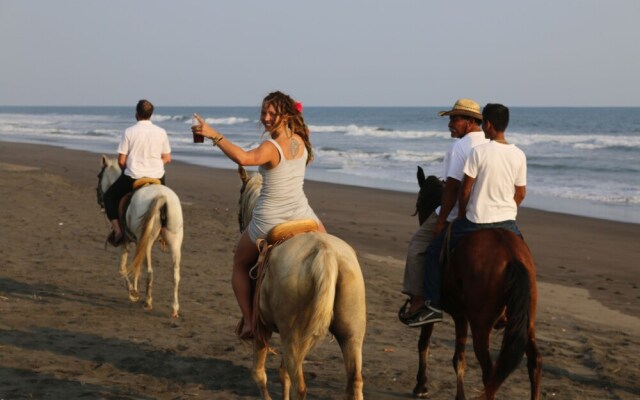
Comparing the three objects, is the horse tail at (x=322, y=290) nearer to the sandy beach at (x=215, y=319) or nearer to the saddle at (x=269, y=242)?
the saddle at (x=269, y=242)

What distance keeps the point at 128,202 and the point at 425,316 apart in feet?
15.0

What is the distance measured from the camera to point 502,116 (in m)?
6.17

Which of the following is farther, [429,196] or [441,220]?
[429,196]

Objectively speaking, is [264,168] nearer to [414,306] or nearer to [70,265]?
[414,306]

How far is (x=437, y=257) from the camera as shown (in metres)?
6.36

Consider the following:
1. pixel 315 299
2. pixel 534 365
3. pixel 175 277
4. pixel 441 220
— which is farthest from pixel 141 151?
pixel 534 365

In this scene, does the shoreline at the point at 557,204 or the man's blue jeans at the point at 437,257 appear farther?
the shoreline at the point at 557,204

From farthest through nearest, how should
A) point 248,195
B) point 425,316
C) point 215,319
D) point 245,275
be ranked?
point 215,319 < point 248,195 < point 425,316 < point 245,275

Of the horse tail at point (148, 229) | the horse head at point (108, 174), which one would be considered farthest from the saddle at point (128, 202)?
the horse head at point (108, 174)

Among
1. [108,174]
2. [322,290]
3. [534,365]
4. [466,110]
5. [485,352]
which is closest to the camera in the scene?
[322,290]

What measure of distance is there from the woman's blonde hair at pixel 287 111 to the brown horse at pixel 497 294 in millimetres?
1447

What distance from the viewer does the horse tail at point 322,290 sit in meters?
4.97

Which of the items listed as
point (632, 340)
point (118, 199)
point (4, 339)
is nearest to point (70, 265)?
point (118, 199)

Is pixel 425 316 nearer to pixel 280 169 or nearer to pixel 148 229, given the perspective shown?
pixel 280 169
